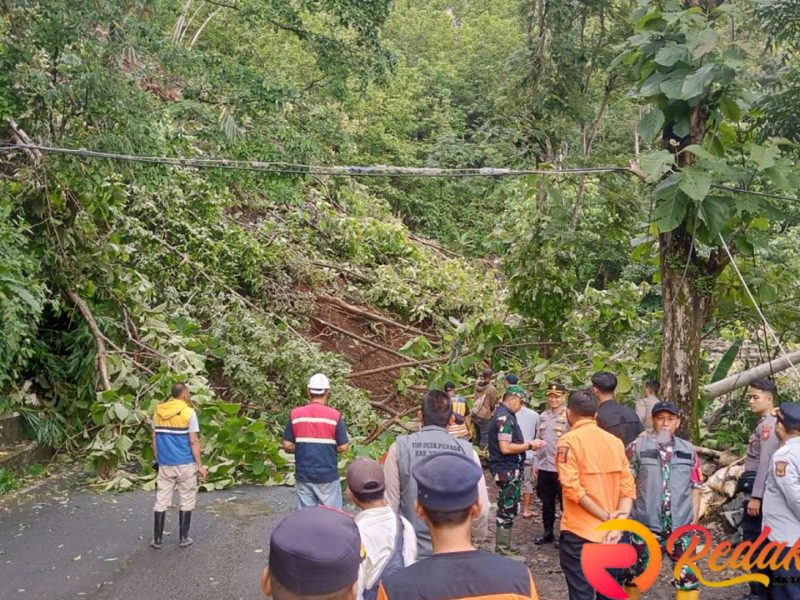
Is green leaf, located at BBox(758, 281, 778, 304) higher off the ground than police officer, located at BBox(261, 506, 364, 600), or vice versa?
police officer, located at BBox(261, 506, 364, 600)

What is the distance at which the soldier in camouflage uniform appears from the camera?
684 cm

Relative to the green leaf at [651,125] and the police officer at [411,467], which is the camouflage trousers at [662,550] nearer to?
the police officer at [411,467]

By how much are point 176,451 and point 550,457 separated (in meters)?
3.48

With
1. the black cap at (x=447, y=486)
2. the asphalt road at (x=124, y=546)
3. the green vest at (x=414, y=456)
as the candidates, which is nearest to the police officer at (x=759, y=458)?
the green vest at (x=414, y=456)

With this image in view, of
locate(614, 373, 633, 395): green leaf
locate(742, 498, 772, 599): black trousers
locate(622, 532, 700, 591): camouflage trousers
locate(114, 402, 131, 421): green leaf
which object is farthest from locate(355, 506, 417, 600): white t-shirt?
locate(114, 402, 131, 421): green leaf

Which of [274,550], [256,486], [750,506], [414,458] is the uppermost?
[274,550]

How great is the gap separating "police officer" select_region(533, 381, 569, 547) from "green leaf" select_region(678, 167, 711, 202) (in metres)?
2.24

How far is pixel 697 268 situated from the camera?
7.36 m

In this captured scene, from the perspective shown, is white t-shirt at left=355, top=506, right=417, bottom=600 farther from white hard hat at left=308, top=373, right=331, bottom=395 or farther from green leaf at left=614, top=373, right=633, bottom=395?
green leaf at left=614, top=373, right=633, bottom=395

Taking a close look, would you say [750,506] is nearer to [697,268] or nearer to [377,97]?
[697,268]

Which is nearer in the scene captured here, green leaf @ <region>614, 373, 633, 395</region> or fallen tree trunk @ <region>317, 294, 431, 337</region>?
green leaf @ <region>614, 373, 633, 395</region>

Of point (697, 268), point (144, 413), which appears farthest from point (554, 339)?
point (144, 413)

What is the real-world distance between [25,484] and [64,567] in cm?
302

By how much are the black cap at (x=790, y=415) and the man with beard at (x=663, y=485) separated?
0.63 m
